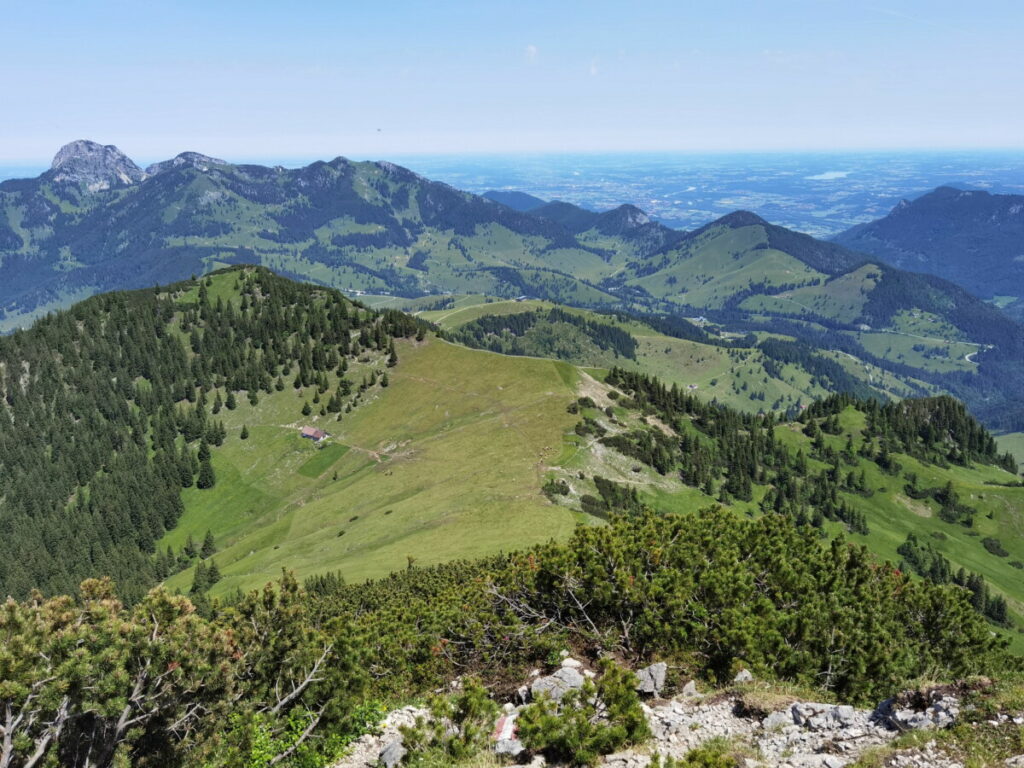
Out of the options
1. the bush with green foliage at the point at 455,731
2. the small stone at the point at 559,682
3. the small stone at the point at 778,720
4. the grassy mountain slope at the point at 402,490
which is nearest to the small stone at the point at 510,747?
the bush with green foliage at the point at 455,731

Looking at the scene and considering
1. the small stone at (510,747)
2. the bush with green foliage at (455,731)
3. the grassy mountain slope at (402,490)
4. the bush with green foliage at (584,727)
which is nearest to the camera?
the bush with green foliage at (584,727)

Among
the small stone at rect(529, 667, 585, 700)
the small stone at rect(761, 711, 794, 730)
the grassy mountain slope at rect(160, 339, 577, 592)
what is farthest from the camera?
the grassy mountain slope at rect(160, 339, 577, 592)

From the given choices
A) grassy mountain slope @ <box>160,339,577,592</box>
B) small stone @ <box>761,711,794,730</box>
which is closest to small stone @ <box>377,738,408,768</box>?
small stone @ <box>761,711,794,730</box>

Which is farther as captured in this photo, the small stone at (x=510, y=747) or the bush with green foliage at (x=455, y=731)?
the small stone at (x=510, y=747)

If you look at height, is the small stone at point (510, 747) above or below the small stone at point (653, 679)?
above

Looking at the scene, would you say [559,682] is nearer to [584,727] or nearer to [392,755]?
[584,727]

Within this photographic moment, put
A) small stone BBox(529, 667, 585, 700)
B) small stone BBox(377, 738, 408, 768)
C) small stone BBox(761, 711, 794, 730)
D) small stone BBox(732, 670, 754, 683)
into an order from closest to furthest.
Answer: small stone BBox(761, 711, 794, 730) → small stone BBox(377, 738, 408, 768) → small stone BBox(732, 670, 754, 683) → small stone BBox(529, 667, 585, 700)

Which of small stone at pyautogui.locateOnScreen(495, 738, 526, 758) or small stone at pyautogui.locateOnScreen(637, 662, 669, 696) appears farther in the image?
small stone at pyautogui.locateOnScreen(637, 662, 669, 696)

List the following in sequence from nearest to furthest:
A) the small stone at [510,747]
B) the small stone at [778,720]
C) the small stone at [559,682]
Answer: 1. the small stone at [778,720]
2. the small stone at [510,747]
3. the small stone at [559,682]

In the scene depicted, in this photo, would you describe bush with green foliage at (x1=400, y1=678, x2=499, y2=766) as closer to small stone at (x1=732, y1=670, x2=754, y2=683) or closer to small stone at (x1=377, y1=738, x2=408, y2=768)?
small stone at (x1=377, y1=738, x2=408, y2=768)

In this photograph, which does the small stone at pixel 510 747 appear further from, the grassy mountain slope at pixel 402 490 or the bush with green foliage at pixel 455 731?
the grassy mountain slope at pixel 402 490

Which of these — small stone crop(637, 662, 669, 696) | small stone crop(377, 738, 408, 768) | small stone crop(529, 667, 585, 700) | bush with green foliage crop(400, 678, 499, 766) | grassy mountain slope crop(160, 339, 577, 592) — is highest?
bush with green foliage crop(400, 678, 499, 766)

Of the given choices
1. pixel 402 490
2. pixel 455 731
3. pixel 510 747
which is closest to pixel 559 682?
pixel 455 731

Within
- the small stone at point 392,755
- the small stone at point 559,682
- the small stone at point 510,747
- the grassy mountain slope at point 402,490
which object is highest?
the small stone at point 510,747
